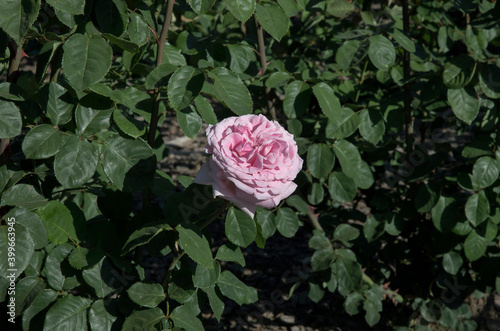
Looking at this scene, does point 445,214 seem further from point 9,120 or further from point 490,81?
point 9,120

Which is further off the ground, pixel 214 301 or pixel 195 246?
pixel 195 246

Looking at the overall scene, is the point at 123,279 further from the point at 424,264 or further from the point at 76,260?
the point at 424,264

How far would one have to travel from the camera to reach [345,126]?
192cm

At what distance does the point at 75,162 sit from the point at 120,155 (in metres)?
0.11

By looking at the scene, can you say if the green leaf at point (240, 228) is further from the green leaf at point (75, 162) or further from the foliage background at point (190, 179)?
the green leaf at point (75, 162)

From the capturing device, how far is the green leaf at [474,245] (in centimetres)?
215

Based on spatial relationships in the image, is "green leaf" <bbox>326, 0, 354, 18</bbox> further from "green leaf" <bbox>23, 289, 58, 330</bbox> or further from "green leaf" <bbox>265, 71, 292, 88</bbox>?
"green leaf" <bbox>23, 289, 58, 330</bbox>

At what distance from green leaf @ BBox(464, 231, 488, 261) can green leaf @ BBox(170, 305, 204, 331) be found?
122 cm

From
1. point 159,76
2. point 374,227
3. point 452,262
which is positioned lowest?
point 452,262

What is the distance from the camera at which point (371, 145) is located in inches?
83.4

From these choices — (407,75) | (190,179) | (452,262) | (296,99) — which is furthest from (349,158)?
(452,262)

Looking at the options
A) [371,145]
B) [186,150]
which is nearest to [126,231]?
[371,145]

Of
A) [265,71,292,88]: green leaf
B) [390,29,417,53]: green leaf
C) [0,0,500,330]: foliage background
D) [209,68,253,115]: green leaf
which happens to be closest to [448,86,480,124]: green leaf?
[0,0,500,330]: foliage background

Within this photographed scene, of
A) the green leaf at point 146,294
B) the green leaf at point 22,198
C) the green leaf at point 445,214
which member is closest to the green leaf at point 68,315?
the green leaf at point 146,294
